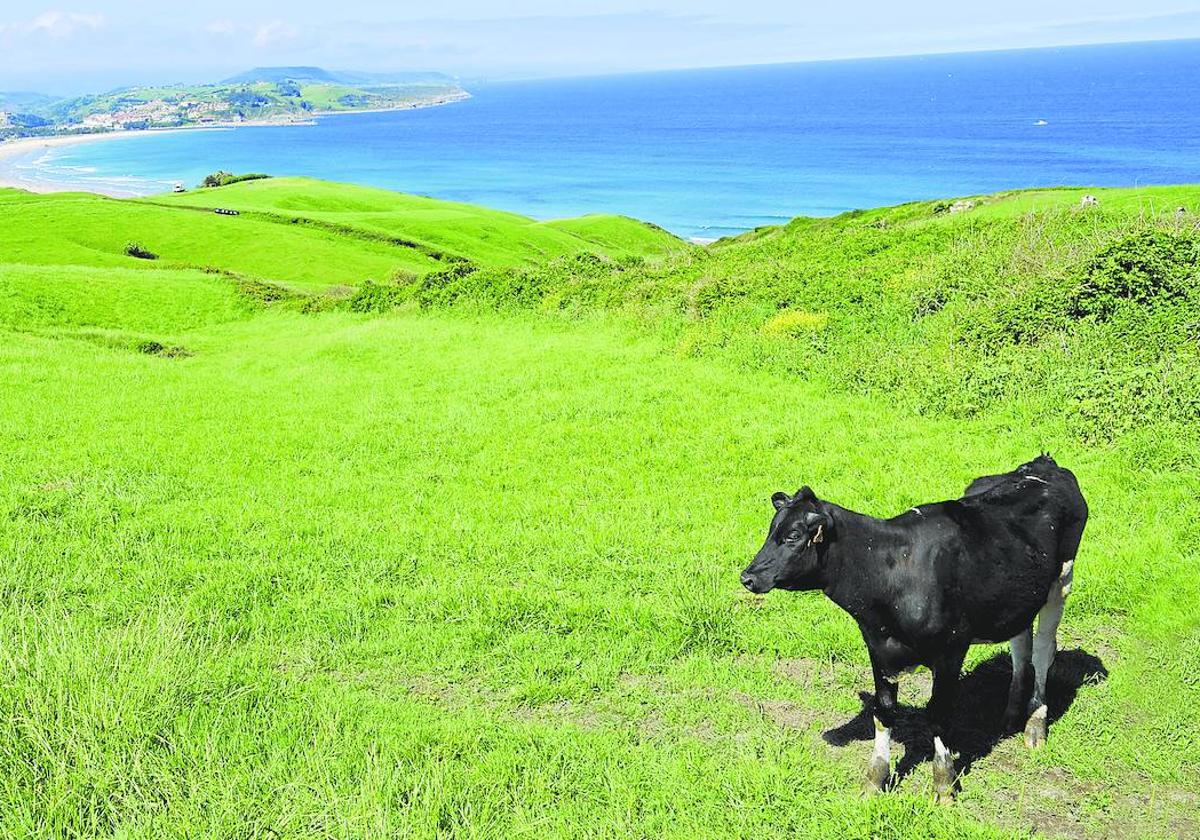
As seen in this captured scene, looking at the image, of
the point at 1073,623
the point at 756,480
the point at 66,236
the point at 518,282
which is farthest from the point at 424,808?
the point at 66,236

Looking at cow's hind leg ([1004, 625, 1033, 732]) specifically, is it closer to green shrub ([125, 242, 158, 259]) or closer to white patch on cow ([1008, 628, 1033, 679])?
white patch on cow ([1008, 628, 1033, 679])

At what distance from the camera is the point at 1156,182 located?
11450 centimetres

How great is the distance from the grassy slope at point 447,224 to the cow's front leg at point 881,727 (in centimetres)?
6163

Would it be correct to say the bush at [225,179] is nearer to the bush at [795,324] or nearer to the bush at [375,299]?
the bush at [375,299]

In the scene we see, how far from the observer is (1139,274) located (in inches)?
683

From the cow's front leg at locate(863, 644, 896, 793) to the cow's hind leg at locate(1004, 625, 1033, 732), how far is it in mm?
1638

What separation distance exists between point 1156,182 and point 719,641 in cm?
13539

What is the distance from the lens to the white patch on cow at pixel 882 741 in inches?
262

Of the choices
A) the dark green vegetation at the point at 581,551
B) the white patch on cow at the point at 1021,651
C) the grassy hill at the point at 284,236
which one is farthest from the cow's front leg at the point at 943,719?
the grassy hill at the point at 284,236

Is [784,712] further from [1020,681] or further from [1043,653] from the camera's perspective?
[1043,653]

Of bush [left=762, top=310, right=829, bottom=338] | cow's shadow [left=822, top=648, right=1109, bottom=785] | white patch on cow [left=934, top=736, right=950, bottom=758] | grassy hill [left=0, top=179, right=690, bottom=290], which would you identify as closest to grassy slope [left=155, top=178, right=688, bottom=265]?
grassy hill [left=0, top=179, right=690, bottom=290]

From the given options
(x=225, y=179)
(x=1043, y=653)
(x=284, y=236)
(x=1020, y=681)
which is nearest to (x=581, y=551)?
(x=1020, y=681)

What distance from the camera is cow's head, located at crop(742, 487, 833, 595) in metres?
6.14

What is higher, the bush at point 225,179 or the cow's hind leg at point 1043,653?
the bush at point 225,179
